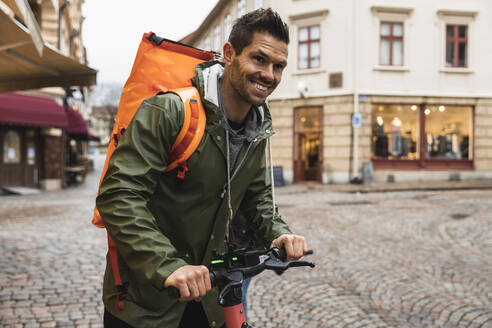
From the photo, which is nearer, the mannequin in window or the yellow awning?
the yellow awning

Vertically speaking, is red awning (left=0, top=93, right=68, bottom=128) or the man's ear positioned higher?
red awning (left=0, top=93, right=68, bottom=128)

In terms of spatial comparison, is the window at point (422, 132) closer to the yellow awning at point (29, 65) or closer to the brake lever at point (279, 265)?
the yellow awning at point (29, 65)

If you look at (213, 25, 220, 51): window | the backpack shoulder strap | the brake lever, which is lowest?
the brake lever

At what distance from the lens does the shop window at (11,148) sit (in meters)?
15.0

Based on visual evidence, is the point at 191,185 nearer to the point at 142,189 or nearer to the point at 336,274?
the point at 142,189

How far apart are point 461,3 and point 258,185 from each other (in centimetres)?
2055

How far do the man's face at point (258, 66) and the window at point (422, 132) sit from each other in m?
17.8

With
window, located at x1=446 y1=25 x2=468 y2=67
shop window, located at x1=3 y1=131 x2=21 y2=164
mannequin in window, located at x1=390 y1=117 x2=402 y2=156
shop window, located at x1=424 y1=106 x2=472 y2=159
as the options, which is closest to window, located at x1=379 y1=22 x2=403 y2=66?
window, located at x1=446 y1=25 x2=468 y2=67

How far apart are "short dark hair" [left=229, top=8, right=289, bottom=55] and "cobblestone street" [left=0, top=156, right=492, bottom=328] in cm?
289

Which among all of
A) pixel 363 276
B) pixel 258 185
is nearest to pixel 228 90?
pixel 258 185

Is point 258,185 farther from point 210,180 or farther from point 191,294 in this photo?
point 191,294

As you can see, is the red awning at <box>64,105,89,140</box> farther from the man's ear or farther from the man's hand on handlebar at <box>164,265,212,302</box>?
the man's hand on handlebar at <box>164,265,212,302</box>

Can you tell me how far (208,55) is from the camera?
199 centimetres

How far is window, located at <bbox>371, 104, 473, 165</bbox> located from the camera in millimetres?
18672
